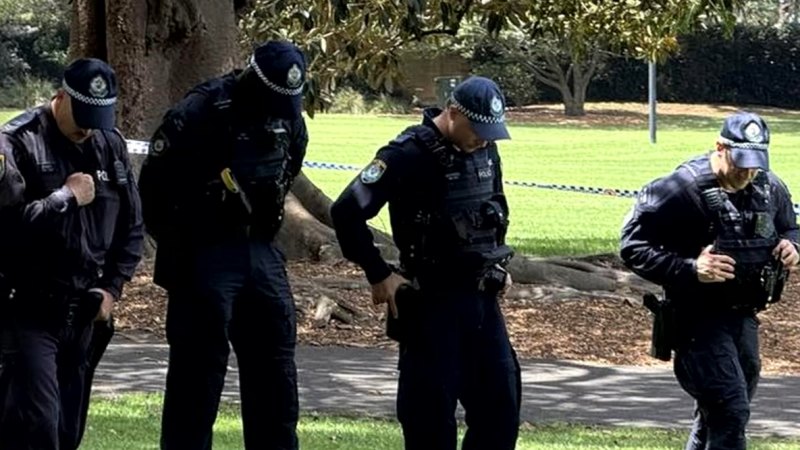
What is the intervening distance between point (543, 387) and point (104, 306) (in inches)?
212

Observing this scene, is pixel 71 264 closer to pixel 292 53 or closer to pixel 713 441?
pixel 292 53

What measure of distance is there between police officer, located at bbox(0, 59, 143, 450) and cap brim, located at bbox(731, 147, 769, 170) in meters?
2.49

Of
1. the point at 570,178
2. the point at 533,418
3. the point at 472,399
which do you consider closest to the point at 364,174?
the point at 472,399

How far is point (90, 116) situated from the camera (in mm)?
6473

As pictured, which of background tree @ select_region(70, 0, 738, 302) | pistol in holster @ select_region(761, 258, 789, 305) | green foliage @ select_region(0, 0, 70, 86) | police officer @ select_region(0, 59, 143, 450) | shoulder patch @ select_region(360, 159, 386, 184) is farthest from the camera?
green foliage @ select_region(0, 0, 70, 86)

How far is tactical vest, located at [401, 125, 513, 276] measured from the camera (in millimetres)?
6578

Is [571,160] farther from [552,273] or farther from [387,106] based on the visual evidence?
[387,106]

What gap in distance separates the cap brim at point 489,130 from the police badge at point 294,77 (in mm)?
733

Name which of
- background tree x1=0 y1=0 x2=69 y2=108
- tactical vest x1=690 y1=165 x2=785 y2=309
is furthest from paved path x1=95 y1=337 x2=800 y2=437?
background tree x1=0 y1=0 x2=69 y2=108

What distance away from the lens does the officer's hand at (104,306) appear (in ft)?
21.8

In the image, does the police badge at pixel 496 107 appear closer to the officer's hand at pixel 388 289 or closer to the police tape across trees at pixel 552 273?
the officer's hand at pixel 388 289

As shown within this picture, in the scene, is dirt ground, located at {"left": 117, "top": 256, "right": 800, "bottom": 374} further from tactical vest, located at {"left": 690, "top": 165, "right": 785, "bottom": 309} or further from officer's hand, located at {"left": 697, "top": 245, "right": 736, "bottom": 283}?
officer's hand, located at {"left": 697, "top": 245, "right": 736, "bottom": 283}

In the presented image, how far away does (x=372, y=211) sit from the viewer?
658 cm

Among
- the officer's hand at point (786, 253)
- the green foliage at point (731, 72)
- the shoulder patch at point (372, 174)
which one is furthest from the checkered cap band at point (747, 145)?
the green foliage at point (731, 72)
